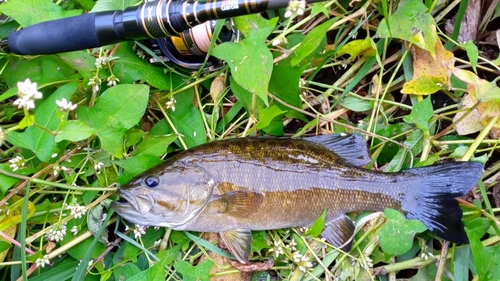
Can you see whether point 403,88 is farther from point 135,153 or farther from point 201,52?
point 135,153

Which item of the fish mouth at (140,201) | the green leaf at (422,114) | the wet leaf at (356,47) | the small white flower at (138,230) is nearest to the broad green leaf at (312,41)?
the wet leaf at (356,47)

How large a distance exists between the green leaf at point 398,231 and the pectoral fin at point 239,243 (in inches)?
29.5

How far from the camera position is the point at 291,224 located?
2627 mm

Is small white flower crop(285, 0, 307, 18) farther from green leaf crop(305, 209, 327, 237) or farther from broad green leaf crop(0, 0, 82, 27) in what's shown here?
broad green leaf crop(0, 0, 82, 27)

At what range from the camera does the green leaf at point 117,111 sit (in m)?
2.43

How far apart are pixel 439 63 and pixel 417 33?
26 centimetres

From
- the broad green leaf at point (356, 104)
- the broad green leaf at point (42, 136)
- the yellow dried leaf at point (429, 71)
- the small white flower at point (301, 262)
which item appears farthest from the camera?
the broad green leaf at point (356, 104)

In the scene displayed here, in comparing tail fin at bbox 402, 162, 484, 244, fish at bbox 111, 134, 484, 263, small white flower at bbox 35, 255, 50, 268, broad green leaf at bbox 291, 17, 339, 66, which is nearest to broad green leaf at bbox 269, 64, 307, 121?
broad green leaf at bbox 291, 17, 339, 66

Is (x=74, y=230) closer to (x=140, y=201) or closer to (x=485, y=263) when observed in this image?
(x=140, y=201)

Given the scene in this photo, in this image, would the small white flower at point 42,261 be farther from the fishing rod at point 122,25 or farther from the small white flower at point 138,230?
the fishing rod at point 122,25

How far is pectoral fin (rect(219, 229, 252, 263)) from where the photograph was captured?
2.59 metres

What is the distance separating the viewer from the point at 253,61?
2.29m

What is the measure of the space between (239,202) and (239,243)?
0.87ft

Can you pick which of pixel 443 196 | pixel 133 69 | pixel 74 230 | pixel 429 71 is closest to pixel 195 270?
pixel 74 230
